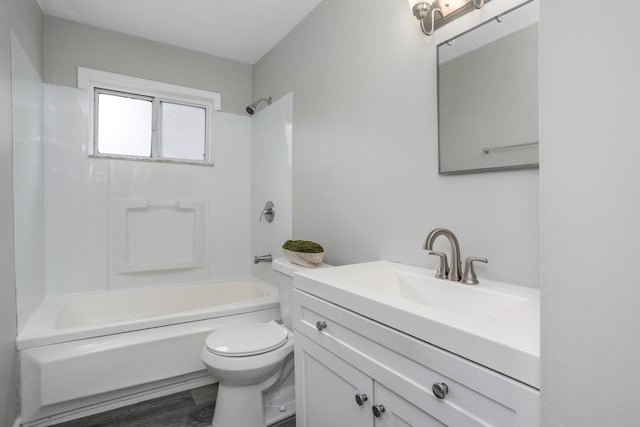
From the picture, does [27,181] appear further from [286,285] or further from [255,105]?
[255,105]

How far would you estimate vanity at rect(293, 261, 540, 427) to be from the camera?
660 mm

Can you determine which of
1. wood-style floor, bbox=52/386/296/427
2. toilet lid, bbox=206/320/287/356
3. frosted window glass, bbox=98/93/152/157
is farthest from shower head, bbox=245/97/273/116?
wood-style floor, bbox=52/386/296/427

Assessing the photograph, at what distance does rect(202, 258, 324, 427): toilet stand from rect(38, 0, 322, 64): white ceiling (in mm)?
1755

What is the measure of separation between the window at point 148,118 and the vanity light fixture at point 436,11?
6.78 feet

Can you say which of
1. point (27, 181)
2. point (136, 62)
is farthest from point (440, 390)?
point (136, 62)

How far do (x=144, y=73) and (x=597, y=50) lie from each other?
2986mm

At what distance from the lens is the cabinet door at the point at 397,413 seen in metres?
0.82

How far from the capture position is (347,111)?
1929mm

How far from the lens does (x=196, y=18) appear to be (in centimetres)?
236

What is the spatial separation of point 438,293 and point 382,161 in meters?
0.73

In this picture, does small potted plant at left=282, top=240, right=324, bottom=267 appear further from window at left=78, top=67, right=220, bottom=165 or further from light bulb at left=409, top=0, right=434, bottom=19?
window at left=78, top=67, right=220, bottom=165

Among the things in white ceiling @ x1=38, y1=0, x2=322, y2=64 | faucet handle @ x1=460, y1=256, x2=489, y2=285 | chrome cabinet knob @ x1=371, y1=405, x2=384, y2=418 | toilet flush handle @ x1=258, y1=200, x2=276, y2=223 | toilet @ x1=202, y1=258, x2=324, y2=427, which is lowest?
toilet @ x1=202, y1=258, x2=324, y2=427

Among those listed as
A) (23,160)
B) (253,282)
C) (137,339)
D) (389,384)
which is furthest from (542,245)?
(253,282)

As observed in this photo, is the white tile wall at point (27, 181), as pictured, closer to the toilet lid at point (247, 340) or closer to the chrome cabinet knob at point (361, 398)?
the toilet lid at point (247, 340)
